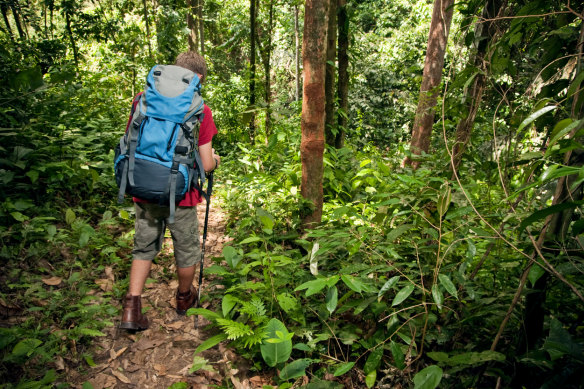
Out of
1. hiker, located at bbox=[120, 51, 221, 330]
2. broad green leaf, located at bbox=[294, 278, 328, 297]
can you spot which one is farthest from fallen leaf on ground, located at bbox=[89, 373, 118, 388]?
broad green leaf, located at bbox=[294, 278, 328, 297]

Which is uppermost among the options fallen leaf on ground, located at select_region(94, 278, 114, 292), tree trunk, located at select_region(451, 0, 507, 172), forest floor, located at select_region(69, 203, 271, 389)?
tree trunk, located at select_region(451, 0, 507, 172)

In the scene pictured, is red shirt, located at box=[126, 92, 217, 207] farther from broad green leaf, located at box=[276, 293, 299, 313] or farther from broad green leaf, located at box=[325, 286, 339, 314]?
broad green leaf, located at box=[325, 286, 339, 314]

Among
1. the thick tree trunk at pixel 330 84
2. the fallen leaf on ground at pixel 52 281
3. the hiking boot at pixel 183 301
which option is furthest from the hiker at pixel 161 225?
the thick tree trunk at pixel 330 84

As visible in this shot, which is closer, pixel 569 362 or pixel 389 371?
pixel 569 362

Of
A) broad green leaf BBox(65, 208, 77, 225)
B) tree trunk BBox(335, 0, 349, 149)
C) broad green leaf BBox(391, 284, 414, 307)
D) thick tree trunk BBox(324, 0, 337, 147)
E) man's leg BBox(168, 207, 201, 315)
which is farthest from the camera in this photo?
tree trunk BBox(335, 0, 349, 149)

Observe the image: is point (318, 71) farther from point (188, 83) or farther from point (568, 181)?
point (568, 181)

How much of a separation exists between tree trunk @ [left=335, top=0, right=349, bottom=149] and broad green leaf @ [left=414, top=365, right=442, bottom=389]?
4.69 metres

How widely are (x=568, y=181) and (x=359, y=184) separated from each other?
123 inches

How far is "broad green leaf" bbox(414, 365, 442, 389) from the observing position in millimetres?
1410

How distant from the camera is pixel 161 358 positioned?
103 inches

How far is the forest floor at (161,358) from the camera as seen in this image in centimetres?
236

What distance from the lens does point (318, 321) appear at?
2.64m

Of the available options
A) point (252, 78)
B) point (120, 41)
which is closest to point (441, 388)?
point (252, 78)

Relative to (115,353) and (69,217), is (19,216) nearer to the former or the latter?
(69,217)
